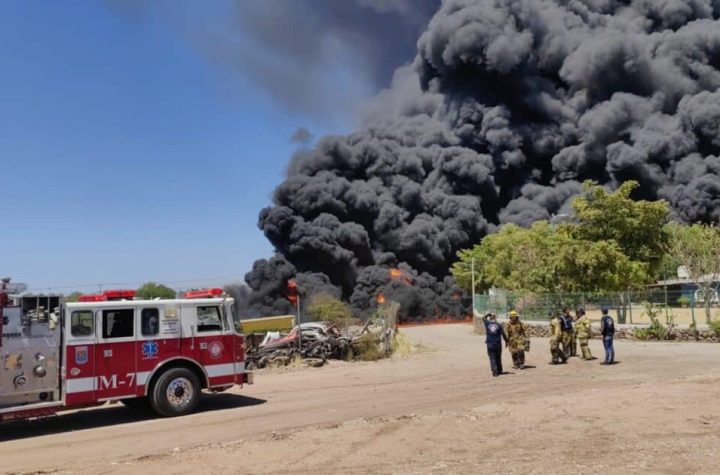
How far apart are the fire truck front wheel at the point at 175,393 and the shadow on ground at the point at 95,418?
40 cm

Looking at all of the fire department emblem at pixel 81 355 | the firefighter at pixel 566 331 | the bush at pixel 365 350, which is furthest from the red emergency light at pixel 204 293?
the firefighter at pixel 566 331

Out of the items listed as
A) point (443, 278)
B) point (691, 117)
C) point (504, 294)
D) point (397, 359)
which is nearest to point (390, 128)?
point (443, 278)

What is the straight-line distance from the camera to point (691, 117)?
6344cm

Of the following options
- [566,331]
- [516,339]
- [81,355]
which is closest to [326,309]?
[566,331]

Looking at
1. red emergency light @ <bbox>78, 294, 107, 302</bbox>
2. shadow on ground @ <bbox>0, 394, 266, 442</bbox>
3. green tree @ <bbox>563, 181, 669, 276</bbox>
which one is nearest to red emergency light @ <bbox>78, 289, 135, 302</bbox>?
red emergency light @ <bbox>78, 294, 107, 302</bbox>

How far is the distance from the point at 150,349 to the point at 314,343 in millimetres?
9124

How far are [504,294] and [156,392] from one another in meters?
23.9

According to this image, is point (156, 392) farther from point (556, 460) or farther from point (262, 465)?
point (556, 460)

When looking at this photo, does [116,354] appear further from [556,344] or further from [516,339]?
[556,344]

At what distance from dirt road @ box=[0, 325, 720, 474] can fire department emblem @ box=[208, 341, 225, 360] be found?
1.02 metres

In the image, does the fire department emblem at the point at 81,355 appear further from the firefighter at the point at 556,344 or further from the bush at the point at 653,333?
the bush at the point at 653,333

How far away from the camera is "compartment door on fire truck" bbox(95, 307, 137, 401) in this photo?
11.1 metres

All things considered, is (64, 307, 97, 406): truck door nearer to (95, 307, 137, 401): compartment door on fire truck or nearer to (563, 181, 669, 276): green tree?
(95, 307, 137, 401): compartment door on fire truck

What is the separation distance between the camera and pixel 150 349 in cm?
1150
